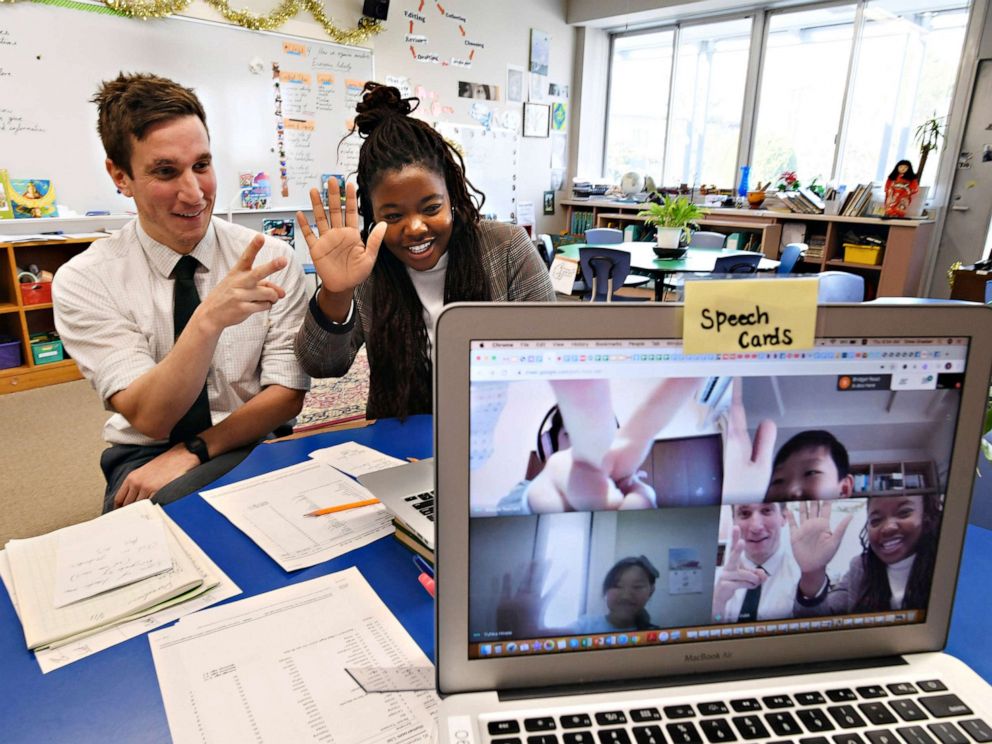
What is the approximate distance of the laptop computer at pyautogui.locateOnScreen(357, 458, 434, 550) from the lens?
828mm

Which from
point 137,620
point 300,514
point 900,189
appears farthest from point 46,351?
point 900,189

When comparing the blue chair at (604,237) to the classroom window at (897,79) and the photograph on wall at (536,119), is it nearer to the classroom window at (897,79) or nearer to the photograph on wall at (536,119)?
the photograph on wall at (536,119)

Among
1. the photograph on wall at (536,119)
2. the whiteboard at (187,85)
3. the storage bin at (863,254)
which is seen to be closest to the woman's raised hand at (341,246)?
the whiteboard at (187,85)

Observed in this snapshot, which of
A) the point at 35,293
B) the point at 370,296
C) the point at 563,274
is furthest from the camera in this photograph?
the point at 35,293

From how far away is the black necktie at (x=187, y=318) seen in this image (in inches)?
56.5

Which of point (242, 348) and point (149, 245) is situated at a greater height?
point (149, 245)

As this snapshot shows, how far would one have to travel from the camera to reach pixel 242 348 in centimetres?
151

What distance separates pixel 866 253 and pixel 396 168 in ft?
16.1

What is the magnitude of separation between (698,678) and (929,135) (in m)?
5.95

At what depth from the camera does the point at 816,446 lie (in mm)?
A: 562

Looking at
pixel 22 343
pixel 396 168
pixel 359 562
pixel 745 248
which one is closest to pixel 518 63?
pixel 745 248

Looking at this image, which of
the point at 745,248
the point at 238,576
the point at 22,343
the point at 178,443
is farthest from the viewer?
the point at 745,248

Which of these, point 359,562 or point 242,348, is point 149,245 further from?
point 359,562

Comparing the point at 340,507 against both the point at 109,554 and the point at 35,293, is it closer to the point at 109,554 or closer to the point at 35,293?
the point at 109,554
